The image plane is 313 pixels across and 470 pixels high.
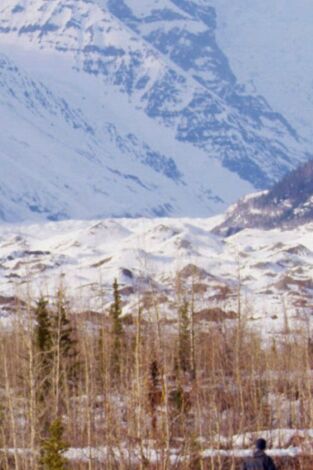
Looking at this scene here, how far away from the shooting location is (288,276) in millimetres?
157750

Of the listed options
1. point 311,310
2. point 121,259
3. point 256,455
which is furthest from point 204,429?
point 121,259

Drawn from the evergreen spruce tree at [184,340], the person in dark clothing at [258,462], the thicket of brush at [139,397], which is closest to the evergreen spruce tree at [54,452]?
the thicket of brush at [139,397]

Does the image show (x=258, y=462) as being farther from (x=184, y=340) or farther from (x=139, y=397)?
(x=184, y=340)

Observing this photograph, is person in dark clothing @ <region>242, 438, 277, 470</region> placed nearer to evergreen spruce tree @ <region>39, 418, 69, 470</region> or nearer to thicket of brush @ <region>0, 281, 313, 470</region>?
thicket of brush @ <region>0, 281, 313, 470</region>

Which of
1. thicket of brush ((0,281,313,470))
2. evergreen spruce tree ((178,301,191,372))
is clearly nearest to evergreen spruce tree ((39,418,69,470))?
thicket of brush ((0,281,313,470))

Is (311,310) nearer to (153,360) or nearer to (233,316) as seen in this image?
(233,316)

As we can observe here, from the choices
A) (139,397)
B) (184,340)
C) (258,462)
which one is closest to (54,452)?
(139,397)

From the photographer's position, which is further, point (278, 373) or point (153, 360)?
point (278, 373)

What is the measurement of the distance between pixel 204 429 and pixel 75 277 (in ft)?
336

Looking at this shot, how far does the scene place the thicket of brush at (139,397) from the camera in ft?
114

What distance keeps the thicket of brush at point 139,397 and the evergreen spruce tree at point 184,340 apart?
0.22ft

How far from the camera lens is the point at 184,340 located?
56.9m

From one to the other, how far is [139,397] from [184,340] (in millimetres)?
26448

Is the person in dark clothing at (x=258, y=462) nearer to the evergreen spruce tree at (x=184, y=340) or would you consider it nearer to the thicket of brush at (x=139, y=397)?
the thicket of brush at (x=139, y=397)
